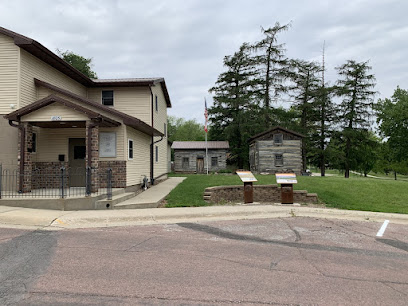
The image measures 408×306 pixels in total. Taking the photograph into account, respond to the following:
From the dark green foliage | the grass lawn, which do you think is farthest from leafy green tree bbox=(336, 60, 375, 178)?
the grass lawn

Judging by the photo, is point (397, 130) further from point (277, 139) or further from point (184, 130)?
point (184, 130)

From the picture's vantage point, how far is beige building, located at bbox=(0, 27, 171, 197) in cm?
1171

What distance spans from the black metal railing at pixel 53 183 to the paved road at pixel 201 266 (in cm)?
343

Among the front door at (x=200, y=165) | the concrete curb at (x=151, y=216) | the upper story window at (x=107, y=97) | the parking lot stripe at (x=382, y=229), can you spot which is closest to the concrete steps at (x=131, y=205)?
the concrete curb at (x=151, y=216)

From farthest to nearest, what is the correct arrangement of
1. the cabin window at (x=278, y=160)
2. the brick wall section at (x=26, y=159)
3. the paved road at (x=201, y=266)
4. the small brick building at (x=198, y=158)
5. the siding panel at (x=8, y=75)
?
1. the small brick building at (x=198, y=158)
2. the cabin window at (x=278, y=160)
3. the siding panel at (x=8, y=75)
4. the brick wall section at (x=26, y=159)
5. the paved road at (x=201, y=266)

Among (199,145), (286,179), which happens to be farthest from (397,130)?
(286,179)

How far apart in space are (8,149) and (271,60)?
105ft

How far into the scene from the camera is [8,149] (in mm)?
12758

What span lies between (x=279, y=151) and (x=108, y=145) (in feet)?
64.6

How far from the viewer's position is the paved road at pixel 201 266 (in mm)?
3861

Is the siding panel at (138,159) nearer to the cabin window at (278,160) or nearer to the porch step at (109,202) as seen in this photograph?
the porch step at (109,202)

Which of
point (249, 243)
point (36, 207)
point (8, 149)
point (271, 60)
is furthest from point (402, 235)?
point (271, 60)

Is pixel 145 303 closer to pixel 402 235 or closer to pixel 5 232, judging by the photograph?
pixel 5 232

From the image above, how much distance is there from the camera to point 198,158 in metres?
35.8
